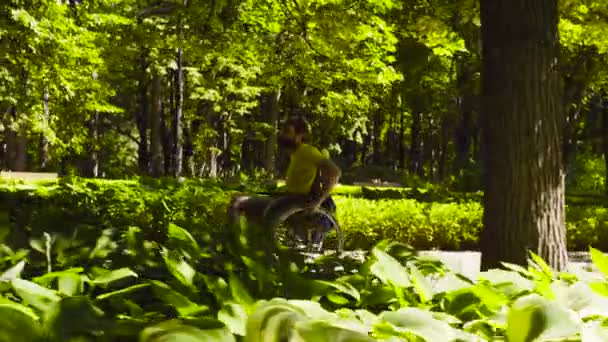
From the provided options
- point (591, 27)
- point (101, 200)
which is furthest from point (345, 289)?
point (101, 200)

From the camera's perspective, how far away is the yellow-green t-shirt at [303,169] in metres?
8.52

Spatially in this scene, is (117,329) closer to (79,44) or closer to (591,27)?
(591,27)

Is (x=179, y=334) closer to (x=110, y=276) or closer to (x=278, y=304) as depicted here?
(x=278, y=304)

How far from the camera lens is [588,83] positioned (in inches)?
881

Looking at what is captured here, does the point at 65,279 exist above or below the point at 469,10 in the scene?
below

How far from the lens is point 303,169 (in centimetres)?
858

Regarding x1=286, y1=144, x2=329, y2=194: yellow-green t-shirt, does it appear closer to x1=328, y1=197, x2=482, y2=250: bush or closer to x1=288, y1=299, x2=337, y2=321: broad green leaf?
x1=328, y1=197, x2=482, y2=250: bush

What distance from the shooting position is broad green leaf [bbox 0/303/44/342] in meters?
0.95

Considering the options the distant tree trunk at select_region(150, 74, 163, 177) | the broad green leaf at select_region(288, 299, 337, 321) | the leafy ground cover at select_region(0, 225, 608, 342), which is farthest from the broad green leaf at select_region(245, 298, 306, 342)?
the distant tree trunk at select_region(150, 74, 163, 177)

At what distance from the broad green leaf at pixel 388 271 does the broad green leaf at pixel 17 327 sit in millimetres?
778

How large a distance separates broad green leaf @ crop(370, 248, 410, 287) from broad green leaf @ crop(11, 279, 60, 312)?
2.28 ft

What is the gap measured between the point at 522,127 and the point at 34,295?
467cm

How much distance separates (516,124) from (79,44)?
13.5 meters

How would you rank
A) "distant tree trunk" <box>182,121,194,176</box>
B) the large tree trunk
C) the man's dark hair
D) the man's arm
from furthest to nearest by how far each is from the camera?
"distant tree trunk" <box>182,121,194,176</box>, the man's dark hair, the man's arm, the large tree trunk
